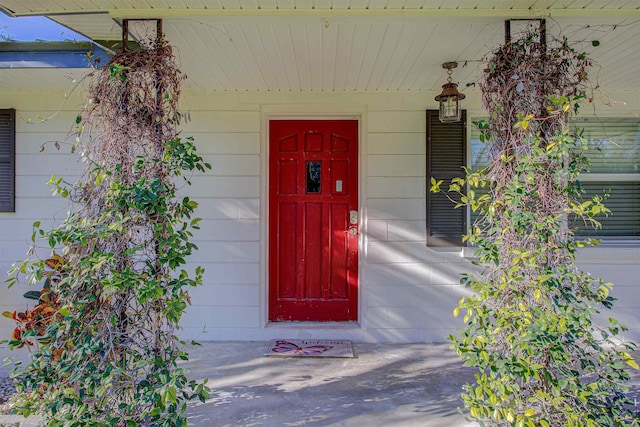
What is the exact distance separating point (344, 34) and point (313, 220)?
5.70 ft

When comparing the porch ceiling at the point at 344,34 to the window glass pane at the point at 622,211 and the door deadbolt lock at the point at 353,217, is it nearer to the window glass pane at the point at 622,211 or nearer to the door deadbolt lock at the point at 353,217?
the window glass pane at the point at 622,211

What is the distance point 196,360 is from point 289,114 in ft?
7.33

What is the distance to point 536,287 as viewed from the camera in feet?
5.94

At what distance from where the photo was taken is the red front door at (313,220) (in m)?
3.74

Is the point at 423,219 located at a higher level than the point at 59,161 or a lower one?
lower

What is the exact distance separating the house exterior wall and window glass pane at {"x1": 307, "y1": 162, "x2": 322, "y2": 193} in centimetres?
42

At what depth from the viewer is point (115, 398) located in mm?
1866

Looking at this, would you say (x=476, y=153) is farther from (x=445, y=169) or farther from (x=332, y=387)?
(x=332, y=387)

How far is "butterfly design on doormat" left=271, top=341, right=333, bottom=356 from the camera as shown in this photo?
3256 millimetres

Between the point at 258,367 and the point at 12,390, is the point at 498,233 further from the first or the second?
the point at 12,390

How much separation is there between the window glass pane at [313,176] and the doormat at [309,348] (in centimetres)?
136

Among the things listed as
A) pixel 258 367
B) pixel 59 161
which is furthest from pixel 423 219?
pixel 59 161

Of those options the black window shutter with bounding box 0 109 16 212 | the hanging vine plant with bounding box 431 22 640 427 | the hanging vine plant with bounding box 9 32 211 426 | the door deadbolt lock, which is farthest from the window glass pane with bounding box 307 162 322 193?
the black window shutter with bounding box 0 109 16 212

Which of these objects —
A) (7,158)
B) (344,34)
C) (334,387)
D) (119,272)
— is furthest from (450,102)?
(7,158)
